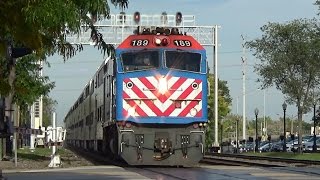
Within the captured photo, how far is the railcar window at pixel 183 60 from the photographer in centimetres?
2330

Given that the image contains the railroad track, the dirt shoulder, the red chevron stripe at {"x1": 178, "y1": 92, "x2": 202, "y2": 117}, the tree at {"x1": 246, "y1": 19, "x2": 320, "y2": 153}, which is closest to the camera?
the red chevron stripe at {"x1": 178, "y1": 92, "x2": 202, "y2": 117}

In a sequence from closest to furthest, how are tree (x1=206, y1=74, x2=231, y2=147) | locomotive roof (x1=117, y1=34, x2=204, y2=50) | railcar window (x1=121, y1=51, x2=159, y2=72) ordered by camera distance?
railcar window (x1=121, y1=51, x2=159, y2=72) → locomotive roof (x1=117, y1=34, x2=204, y2=50) → tree (x1=206, y1=74, x2=231, y2=147)

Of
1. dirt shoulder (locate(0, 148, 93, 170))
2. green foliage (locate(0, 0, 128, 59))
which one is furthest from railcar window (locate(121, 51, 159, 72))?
green foliage (locate(0, 0, 128, 59))

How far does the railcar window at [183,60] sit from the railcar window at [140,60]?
1.51ft

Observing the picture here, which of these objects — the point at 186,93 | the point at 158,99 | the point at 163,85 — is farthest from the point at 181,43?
the point at 158,99

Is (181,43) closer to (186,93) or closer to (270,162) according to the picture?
(186,93)

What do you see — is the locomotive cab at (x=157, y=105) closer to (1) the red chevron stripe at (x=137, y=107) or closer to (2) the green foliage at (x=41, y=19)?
(1) the red chevron stripe at (x=137, y=107)

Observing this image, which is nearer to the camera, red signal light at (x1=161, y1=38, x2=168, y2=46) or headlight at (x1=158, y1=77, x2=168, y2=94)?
headlight at (x1=158, y1=77, x2=168, y2=94)

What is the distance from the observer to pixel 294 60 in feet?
167

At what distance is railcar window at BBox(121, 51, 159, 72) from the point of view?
23.0 metres

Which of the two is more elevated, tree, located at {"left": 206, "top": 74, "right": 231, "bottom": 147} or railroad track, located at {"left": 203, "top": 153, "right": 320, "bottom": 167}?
tree, located at {"left": 206, "top": 74, "right": 231, "bottom": 147}

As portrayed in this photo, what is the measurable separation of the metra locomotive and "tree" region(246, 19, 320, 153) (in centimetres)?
2826

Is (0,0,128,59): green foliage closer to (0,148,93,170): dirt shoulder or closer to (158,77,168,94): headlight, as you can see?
(158,77,168,94): headlight

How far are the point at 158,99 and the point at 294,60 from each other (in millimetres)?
30303
